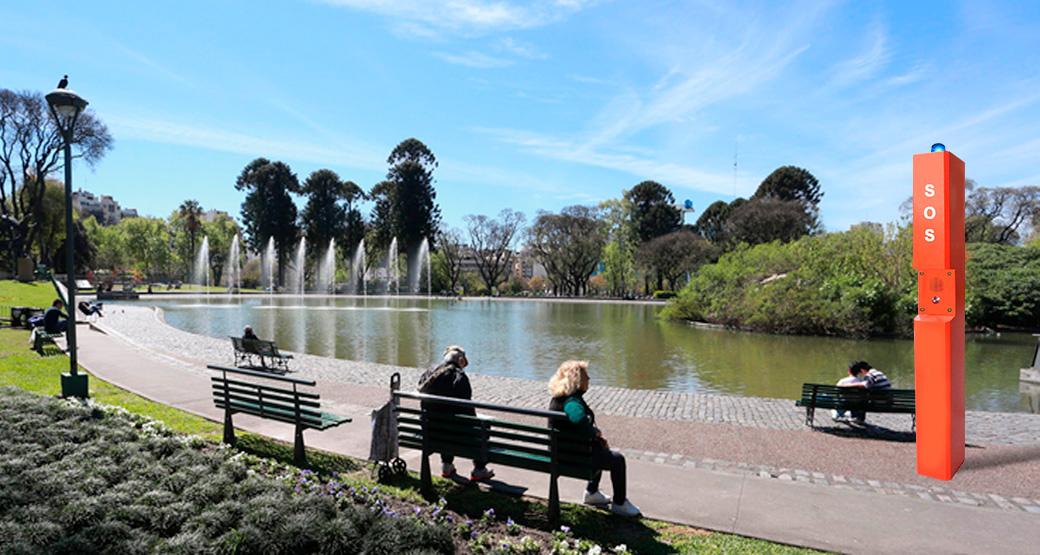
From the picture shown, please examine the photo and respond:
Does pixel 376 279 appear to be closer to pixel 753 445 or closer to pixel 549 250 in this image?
pixel 549 250

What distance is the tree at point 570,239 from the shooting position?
76.4m

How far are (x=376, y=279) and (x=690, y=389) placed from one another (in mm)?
76948

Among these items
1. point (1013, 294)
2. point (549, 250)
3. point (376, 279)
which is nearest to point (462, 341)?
point (1013, 294)

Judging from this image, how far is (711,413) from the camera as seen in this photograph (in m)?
9.69

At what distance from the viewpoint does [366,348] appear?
18953 mm

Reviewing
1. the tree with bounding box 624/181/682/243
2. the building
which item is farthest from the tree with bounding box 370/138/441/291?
the building

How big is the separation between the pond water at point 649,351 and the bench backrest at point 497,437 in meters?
8.52

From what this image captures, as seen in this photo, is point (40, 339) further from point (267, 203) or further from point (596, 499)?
point (267, 203)

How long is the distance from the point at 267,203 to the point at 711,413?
70743 millimetres

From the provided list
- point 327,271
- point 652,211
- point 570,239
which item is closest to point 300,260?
point 327,271

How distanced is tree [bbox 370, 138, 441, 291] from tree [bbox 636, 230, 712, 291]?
91.2 ft

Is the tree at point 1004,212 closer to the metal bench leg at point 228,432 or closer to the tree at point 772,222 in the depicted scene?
the tree at point 772,222

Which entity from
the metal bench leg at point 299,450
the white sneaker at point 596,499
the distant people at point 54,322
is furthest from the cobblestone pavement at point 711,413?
the metal bench leg at point 299,450

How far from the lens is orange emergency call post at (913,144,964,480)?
9.90 ft
